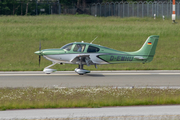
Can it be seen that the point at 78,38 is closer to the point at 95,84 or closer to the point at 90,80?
the point at 90,80

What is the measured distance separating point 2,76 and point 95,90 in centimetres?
798

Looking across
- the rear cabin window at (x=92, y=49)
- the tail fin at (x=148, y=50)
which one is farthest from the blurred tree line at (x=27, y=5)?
the tail fin at (x=148, y=50)

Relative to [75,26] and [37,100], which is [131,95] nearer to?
[37,100]

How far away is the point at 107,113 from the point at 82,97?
2440 millimetres

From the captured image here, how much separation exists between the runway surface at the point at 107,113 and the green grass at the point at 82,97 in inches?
19.6

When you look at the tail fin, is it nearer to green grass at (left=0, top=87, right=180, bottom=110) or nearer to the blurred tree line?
green grass at (left=0, top=87, right=180, bottom=110)

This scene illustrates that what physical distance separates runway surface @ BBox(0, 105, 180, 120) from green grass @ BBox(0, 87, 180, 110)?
1.64 ft

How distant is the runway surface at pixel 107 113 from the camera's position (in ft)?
31.3

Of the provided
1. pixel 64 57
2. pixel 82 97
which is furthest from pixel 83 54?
pixel 82 97

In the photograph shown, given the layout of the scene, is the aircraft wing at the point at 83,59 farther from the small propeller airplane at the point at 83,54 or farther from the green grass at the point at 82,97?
the green grass at the point at 82,97

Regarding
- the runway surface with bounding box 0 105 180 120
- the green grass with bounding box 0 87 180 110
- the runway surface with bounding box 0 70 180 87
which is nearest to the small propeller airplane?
the runway surface with bounding box 0 70 180 87

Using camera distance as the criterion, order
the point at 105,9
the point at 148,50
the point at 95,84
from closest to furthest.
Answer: the point at 95,84 < the point at 148,50 < the point at 105,9

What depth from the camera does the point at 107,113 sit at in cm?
1006

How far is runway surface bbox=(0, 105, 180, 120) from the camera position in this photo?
9.53 metres
